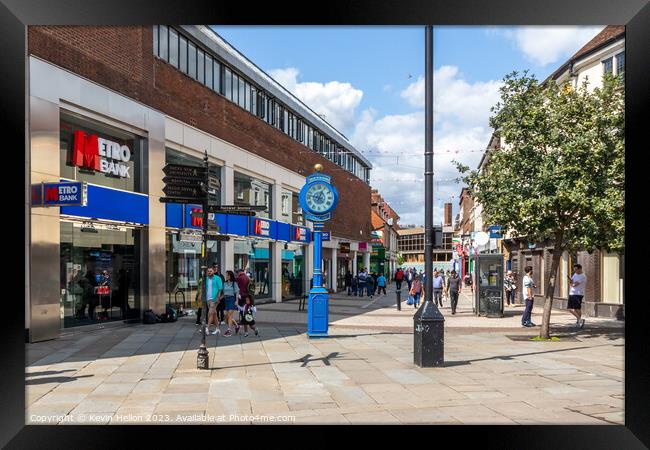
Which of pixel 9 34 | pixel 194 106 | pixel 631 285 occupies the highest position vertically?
pixel 194 106

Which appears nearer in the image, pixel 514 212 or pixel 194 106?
pixel 514 212

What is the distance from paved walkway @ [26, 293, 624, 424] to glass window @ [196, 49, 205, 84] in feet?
34.5

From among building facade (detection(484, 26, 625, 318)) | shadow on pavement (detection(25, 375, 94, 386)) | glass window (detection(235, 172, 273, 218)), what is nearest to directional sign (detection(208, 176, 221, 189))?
shadow on pavement (detection(25, 375, 94, 386))

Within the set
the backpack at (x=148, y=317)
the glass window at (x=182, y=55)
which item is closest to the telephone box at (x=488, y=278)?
the backpack at (x=148, y=317)

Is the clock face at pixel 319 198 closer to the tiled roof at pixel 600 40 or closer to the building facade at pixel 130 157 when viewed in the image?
the building facade at pixel 130 157

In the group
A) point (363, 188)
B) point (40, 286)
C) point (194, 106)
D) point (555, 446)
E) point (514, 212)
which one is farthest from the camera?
point (363, 188)

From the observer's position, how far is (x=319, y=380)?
384 inches

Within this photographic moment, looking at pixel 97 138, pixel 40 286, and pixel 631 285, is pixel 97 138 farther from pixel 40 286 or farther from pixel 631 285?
pixel 631 285

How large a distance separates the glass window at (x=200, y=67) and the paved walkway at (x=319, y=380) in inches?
414

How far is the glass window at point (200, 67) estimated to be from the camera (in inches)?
893

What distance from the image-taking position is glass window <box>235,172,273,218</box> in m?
26.7

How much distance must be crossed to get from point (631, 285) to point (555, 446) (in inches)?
73.4
